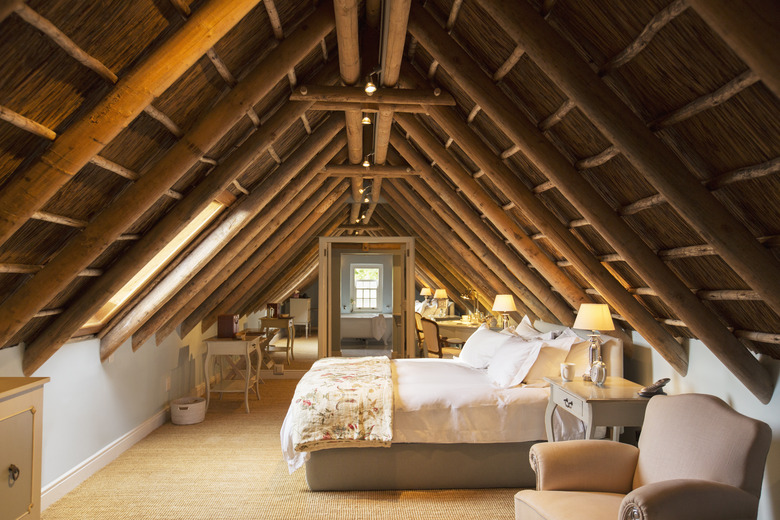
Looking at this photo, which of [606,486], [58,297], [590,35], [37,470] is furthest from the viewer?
[58,297]

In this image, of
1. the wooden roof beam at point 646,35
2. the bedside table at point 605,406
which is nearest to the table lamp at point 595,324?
the bedside table at point 605,406

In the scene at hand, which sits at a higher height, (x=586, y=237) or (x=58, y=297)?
(x=586, y=237)

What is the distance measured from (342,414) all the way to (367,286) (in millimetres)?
9202

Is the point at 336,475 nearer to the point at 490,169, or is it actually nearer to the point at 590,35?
the point at 490,169

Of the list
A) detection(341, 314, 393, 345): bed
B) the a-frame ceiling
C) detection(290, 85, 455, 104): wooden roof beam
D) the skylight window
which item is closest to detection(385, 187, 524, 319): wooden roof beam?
the a-frame ceiling

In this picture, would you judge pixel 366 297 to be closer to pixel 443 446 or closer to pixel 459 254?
pixel 459 254

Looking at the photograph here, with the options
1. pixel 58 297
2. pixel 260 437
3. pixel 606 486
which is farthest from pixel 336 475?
pixel 58 297

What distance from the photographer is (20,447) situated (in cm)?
206

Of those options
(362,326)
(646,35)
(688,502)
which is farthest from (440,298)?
(646,35)

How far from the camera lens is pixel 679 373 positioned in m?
3.57

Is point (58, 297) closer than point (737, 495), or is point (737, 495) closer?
point (737, 495)

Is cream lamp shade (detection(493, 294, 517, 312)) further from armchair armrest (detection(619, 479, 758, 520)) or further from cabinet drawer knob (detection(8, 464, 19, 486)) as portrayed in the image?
cabinet drawer knob (detection(8, 464, 19, 486))

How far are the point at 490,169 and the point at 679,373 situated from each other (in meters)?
1.87

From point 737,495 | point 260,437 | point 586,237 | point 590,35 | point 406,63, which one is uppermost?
point 406,63
